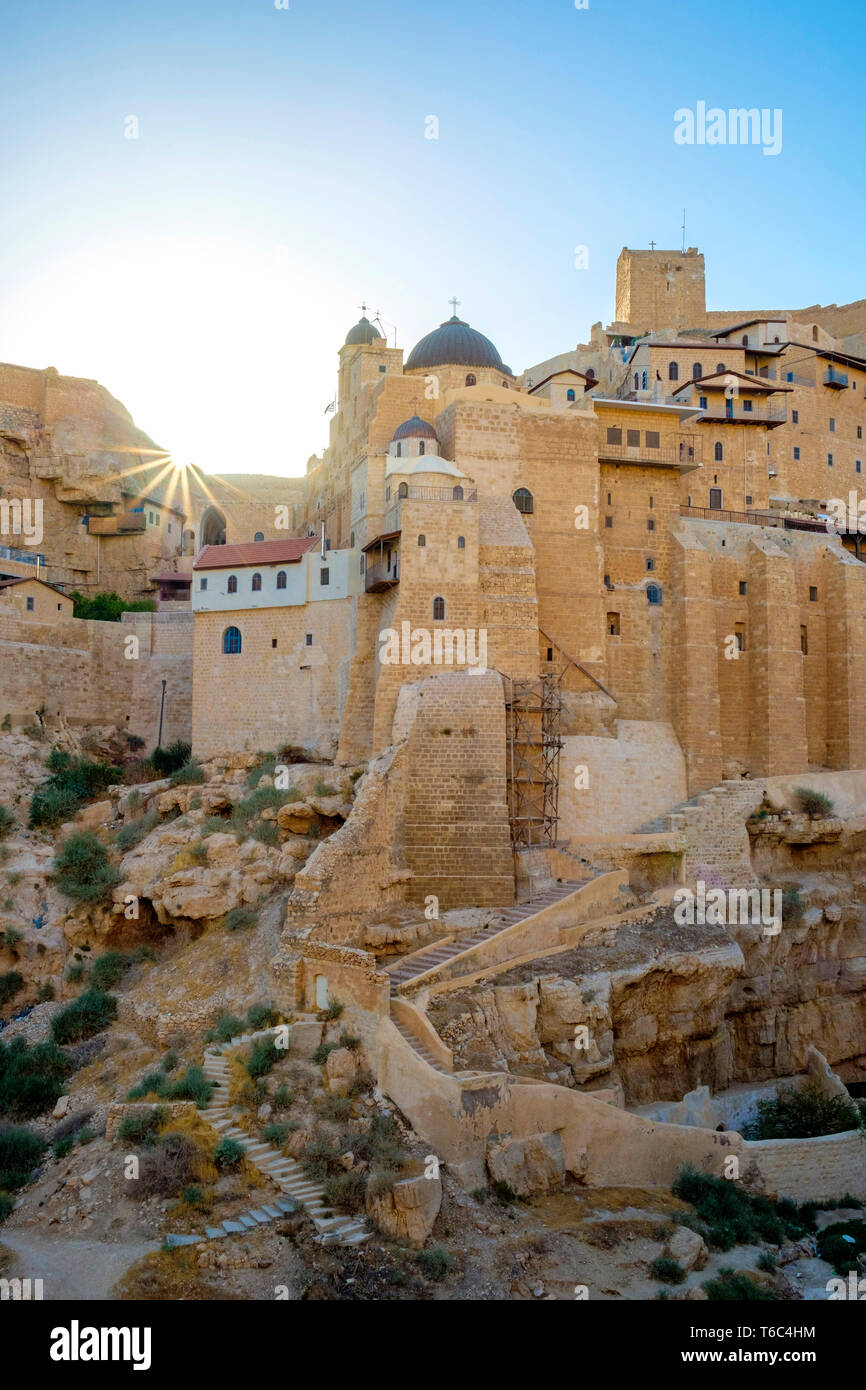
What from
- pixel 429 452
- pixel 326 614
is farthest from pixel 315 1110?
pixel 429 452

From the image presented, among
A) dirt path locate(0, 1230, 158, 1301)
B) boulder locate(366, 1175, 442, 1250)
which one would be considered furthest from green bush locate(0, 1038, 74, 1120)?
boulder locate(366, 1175, 442, 1250)

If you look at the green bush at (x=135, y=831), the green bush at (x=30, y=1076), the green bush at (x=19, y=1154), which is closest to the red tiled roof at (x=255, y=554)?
the green bush at (x=135, y=831)

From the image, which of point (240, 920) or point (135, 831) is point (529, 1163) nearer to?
point (240, 920)

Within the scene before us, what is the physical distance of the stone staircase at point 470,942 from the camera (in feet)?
70.4

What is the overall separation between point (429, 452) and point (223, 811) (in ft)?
35.5

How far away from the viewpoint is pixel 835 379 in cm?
4569

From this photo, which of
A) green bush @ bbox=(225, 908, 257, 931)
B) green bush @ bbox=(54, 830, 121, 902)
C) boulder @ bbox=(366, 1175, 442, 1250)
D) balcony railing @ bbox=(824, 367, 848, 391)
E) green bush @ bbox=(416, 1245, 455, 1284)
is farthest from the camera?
balcony railing @ bbox=(824, 367, 848, 391)

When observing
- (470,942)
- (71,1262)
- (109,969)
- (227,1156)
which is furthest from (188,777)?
(71,1262)

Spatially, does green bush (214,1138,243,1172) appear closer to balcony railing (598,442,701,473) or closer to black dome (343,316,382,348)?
balcony railing (598,442,701,473)

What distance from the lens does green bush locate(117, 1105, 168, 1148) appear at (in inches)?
699

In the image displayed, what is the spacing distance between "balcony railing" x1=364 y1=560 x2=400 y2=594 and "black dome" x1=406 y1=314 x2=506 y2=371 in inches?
330

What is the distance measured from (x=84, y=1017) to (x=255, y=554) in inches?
565

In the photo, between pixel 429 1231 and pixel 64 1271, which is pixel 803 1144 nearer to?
pixel 429 1231

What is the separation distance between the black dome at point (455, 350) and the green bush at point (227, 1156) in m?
24.5
